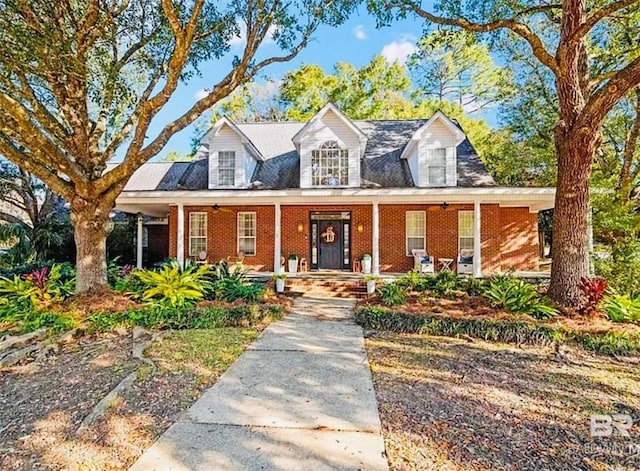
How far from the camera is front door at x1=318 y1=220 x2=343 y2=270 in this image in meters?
14.2

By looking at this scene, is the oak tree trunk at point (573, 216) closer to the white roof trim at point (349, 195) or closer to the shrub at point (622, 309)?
the shrub at point (622, 309)

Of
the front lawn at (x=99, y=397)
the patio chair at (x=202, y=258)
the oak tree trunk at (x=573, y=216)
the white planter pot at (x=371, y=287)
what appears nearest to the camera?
the front lawn at (x=99, y=397)

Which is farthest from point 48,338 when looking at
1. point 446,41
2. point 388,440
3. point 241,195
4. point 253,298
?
point 446,41

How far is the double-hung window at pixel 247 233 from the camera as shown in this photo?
1459cm

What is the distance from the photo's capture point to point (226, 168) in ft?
45.6

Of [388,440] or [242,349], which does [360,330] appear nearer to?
[242,349]

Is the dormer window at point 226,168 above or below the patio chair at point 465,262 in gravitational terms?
above

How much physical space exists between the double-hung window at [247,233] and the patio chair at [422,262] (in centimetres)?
626

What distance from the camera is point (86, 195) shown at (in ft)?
26.3

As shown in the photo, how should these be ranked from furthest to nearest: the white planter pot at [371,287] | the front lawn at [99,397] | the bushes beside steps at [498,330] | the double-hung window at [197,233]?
the double-hung window at [197,233]
the white planter pot at [371,287]
the bushes beside steps at [498,330]
the front lawn at [99,397]

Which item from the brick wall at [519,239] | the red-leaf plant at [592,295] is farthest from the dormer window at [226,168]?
the red-leaf plant at [592,295]

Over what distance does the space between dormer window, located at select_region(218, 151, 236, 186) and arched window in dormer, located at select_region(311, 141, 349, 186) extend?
308 centimetres

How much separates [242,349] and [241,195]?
7195mm

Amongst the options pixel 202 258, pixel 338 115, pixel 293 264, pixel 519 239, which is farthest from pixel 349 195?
pixel 519 239
